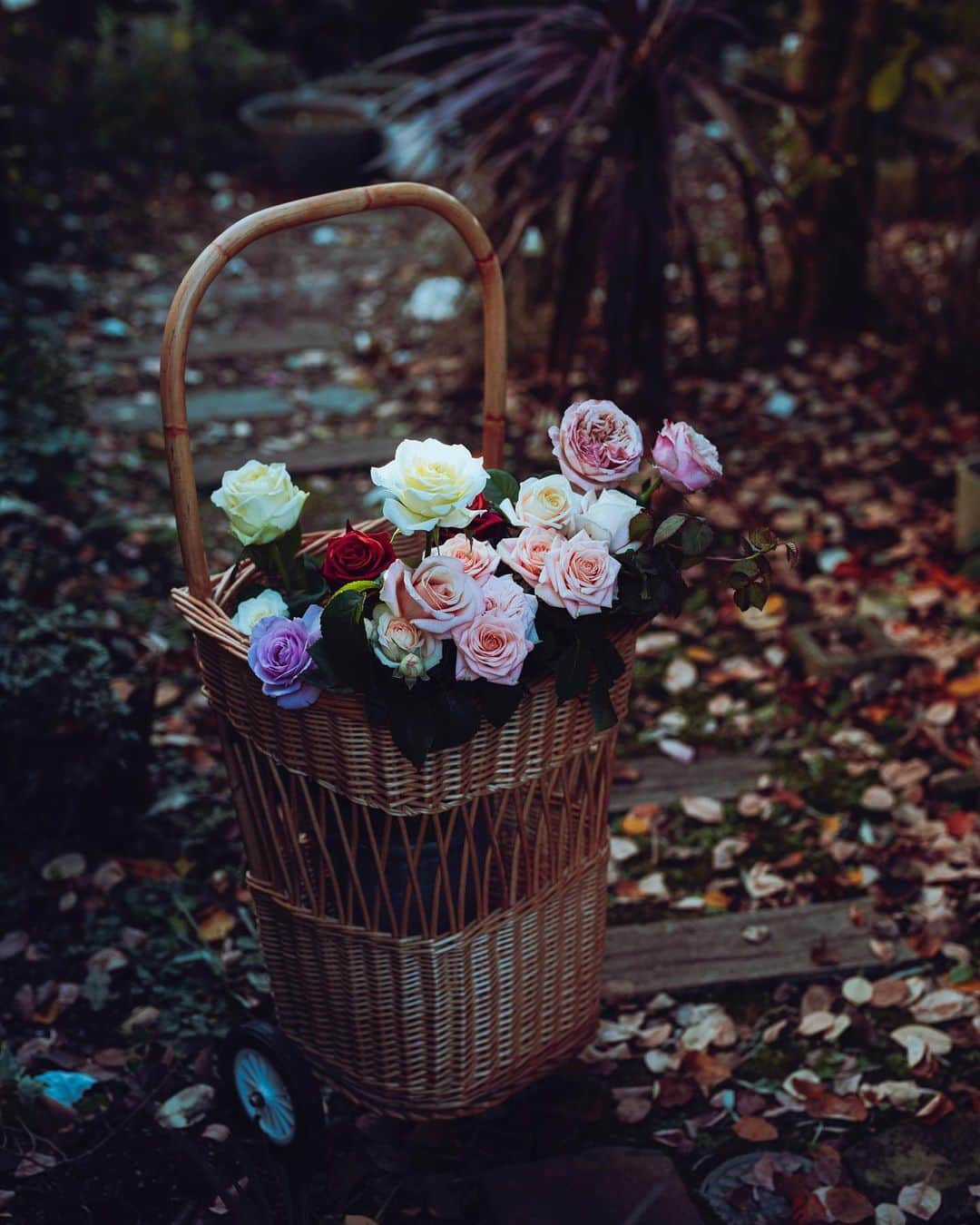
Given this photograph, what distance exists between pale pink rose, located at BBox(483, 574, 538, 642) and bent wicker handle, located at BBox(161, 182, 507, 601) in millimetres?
399

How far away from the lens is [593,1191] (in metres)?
1.76

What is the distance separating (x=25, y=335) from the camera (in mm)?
4008

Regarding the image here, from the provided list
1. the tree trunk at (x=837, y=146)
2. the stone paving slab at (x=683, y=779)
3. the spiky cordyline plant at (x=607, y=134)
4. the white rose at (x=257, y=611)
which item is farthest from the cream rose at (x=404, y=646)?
the tree trunk at (x=837, y=146)

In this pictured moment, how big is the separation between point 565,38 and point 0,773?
2.22 m

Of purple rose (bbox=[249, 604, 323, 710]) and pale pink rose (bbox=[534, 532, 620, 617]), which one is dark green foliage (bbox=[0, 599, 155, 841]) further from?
pale pink rose (bbox=[534, 532, 620, 617])


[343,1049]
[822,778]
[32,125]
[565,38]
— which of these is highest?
[565,38]

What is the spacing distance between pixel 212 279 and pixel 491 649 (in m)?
0.57

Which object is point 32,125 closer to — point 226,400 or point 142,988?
point 226,400

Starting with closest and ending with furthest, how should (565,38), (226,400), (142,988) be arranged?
(142,988) → (565,38) → (226,400)

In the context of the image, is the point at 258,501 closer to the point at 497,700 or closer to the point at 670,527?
the point at 497,700

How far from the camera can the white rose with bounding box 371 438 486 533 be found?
146 centimetres

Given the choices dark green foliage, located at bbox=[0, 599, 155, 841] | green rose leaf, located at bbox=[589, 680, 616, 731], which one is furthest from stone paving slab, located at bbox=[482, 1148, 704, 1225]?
dark green foliage, located at bbox=[0, 599, 155, 841]

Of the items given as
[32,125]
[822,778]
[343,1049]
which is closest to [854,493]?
[822,778]

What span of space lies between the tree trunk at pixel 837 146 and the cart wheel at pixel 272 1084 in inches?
115
